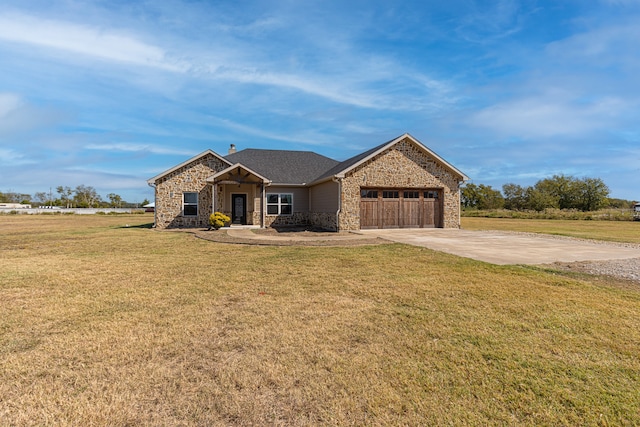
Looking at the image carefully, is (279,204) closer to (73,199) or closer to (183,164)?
(183,164)

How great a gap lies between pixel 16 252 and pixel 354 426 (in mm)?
12947

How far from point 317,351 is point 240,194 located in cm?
1940

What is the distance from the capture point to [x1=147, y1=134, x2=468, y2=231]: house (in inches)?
714

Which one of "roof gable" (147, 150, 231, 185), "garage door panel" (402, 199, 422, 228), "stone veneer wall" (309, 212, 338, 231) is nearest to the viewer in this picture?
"stone veneer wall" (309, 212, 338, 231)

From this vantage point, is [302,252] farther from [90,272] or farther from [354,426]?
[354,426]

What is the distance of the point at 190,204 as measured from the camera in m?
20.2

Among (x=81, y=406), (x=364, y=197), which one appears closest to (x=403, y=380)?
(x=81, y=406)

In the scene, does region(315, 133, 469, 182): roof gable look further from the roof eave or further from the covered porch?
the covered porch

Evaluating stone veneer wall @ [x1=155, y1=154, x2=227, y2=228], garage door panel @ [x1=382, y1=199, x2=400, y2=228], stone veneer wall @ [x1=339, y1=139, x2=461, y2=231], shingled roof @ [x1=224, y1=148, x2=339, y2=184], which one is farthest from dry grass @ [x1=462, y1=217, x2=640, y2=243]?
stone veneer wall @ [x1=155, y1=154, x2=227, y2=228]

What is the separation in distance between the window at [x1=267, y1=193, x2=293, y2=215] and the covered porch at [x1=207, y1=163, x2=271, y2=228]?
2.88 feet

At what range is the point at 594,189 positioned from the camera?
184 ft

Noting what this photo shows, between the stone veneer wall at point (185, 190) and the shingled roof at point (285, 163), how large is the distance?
316 cm

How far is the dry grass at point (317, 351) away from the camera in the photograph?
2.49 metres

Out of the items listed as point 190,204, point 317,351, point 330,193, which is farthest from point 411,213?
point 317,351
